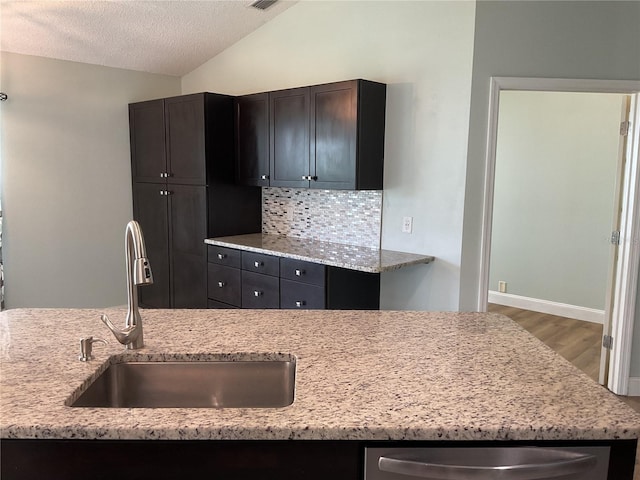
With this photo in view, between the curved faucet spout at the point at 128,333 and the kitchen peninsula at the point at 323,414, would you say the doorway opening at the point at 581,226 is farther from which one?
the curved faucet spout at the point at 128,333

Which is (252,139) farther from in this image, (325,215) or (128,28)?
(128,28)

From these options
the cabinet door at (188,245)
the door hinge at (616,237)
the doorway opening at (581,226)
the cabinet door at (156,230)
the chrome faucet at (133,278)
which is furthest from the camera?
the cabinet door at (156,230)

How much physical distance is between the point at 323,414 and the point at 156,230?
4.03 meters

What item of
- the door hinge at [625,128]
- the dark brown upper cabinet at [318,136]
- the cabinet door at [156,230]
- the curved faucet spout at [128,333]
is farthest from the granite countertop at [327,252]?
the curved faucet spout at [128,333]

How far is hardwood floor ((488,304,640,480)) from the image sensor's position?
4.06 m

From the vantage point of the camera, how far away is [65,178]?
15.1ft

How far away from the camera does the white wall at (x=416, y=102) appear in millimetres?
3324

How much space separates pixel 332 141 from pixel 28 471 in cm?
284

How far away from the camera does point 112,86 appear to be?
4793 mm

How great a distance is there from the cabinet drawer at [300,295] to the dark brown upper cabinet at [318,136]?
74cm

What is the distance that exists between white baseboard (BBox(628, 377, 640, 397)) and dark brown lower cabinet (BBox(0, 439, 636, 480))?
2717 mm

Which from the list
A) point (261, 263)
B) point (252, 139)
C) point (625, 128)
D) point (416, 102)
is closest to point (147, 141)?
point (252, 139)

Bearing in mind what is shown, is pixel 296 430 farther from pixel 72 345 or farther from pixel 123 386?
pixel 72 345

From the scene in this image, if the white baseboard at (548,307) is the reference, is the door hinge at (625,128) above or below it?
above
